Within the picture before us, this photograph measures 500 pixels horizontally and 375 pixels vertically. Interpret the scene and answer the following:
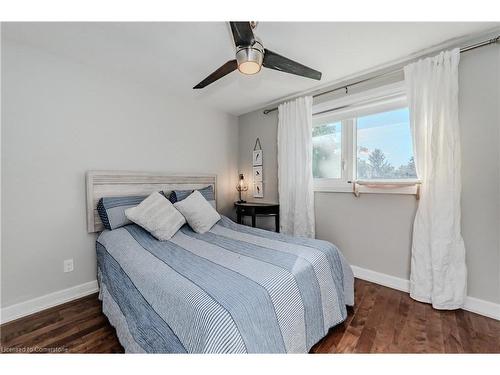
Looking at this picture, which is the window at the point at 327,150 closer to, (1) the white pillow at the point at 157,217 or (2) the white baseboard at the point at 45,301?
(1) the white pillow at the point at 157,217

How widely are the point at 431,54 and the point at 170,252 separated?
2764mm

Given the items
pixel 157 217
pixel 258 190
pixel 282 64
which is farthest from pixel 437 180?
pixel 157 217

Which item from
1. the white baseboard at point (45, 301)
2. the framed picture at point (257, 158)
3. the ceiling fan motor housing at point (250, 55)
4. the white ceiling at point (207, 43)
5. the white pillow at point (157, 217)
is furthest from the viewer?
the framed picture at point (257, 158)

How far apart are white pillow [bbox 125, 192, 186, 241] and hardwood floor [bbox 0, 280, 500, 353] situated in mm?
774

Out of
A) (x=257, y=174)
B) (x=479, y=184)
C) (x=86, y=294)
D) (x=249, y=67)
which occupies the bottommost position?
(x=86, y=294)

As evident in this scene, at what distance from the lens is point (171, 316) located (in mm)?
1038

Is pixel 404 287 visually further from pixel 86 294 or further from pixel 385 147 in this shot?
pixel 86 294

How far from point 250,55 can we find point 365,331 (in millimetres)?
2002

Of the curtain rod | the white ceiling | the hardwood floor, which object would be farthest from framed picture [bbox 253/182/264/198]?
the hardwood floor

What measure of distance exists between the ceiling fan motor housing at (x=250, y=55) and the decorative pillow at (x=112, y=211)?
69.7 inches

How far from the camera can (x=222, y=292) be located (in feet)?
3.53

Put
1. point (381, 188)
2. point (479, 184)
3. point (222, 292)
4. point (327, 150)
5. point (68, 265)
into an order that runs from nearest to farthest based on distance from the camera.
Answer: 1. point (222, 292)
2. point (479, 184)
3. point (68, 265)
4. point (381, 188)
5. point (327, 150)

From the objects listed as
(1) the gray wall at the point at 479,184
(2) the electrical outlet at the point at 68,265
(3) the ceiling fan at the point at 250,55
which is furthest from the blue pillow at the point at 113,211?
(1) the gray wall at the point at 479,184

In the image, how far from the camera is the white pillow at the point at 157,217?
2.01m
